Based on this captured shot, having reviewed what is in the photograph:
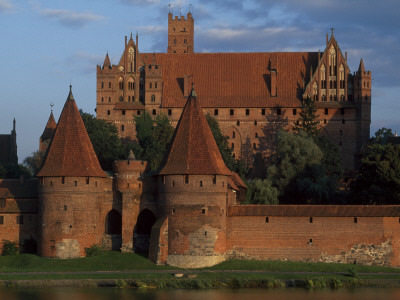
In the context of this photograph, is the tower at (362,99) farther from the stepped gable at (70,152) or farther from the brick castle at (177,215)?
the stepped gable at (70,152)

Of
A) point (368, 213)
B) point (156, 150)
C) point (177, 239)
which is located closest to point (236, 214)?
point (177, 239)

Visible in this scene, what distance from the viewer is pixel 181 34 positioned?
341 ft

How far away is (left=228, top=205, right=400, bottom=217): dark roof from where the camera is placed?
5444 cm

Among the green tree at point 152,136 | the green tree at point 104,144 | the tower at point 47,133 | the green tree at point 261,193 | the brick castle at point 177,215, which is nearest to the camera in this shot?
the brick castle at point 177,215

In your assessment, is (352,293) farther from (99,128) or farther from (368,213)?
(99,128)

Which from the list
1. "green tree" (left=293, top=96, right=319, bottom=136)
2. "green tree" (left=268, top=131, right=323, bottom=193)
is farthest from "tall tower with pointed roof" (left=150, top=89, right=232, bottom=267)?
"green tree" (left=293, top=96, right=319, bottom=136)

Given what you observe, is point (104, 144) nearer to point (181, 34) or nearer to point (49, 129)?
point (49, 129)

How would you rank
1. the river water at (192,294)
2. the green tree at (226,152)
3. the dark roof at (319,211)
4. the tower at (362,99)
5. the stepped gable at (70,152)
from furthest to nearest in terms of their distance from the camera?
the tower at (362,99)
the green tree at (226,152)
the stepped gable at (70,152)
the dark roof at (319,211)
the river water at (192,294)

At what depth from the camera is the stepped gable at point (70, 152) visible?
55.8 m

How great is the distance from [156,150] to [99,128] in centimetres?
600

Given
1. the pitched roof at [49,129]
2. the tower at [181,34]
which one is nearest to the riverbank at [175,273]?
the pitched roof at [49,129]

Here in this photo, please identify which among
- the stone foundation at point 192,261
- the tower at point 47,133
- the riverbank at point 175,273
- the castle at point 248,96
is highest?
the castle at point 248,96

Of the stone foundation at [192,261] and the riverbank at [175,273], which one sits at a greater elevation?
the stone foundation at [192,261]

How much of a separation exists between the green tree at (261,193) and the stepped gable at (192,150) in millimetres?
13080
